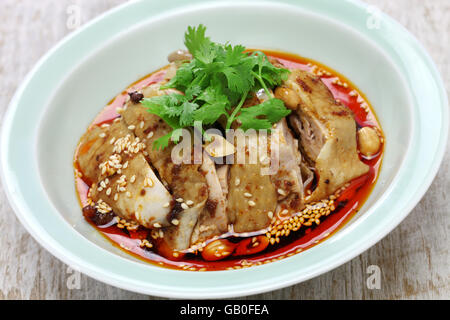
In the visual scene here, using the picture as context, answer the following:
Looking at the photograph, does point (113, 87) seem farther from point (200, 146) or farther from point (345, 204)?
point (345, 204)

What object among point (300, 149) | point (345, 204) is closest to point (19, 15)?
point (300, 149)

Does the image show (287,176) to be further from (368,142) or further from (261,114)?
(368,142)

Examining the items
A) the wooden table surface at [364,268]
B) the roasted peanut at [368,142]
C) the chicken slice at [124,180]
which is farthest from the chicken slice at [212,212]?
the roasted peanut at [368,142]

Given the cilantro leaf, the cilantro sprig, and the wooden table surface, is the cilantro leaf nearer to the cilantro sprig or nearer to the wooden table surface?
the cilantro sprig

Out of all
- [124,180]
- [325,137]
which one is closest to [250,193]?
[325,137]

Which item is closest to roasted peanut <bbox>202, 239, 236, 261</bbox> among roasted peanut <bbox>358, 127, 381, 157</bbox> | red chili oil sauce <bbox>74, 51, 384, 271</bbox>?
red chili oil sauce <bbox>74, 51, 384, 271</bbox>

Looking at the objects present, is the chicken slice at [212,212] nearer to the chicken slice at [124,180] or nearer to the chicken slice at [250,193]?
the chicken slice at [250,193]

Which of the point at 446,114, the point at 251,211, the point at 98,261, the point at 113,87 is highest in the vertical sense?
the point at 113,87
